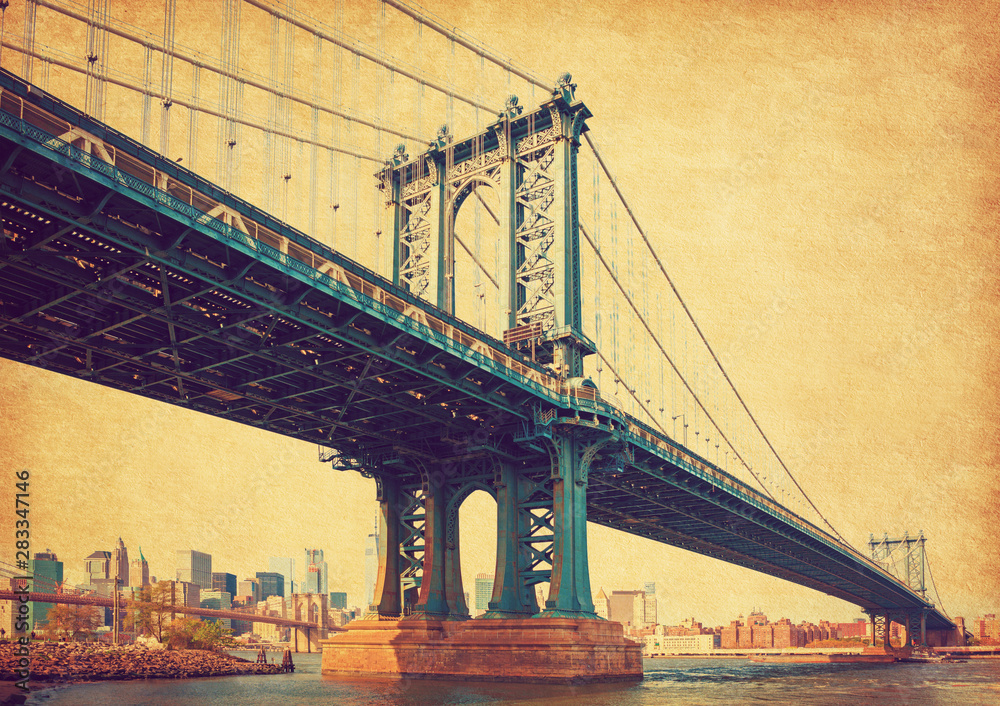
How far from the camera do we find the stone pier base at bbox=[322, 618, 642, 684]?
50719 mm

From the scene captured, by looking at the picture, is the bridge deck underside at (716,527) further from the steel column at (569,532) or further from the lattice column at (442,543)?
the lattice column at (442,543)

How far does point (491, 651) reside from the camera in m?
53.7

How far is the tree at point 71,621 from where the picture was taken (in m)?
86.4

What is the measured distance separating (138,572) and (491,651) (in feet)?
387

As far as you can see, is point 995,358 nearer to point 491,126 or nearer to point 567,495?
point 567,495

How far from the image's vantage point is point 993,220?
37219 mm

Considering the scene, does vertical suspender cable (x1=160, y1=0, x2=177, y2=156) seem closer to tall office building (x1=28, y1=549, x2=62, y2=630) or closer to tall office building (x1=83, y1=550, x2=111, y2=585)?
tall office building (x1=28, y1=549, x2=62, y2=630)

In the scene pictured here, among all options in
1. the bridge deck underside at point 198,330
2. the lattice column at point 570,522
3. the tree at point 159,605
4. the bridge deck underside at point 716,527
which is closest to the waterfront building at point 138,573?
the tree at point 159,605

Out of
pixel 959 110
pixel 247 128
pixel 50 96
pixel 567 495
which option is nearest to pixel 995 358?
pixel 959 110

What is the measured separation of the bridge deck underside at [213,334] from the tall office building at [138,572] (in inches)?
3910

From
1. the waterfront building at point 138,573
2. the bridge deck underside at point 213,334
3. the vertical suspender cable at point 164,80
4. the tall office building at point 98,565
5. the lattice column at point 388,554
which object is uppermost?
the vertical suspender cable at point 164,80

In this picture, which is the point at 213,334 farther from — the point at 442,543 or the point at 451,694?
the point at 442,543

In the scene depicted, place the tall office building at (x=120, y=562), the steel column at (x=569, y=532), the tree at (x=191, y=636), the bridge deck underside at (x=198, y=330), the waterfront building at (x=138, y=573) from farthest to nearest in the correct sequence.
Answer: the waterfront building at (x=138, y=573), the tall office building at (x=120, y=562), the tree at (x=191, y=636), the steel column at (x=569, y=532), the bridge deck underside at (x=198, y=330)

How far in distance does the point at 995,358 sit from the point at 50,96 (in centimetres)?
3953
